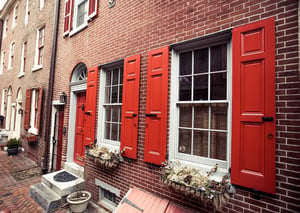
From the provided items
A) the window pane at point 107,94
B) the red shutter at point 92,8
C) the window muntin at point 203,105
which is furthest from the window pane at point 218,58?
the red shutter at point 92,8

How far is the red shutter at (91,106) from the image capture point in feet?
13.3

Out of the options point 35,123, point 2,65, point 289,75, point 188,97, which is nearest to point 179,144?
point 188,97

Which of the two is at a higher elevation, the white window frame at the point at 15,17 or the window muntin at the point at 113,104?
the white window frame at the point at 15,17

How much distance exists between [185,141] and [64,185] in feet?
11.1

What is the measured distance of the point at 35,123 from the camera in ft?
23.2

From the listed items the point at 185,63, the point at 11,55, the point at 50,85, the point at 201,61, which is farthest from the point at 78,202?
the point at 11,55

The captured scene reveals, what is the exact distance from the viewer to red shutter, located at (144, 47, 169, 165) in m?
2.66

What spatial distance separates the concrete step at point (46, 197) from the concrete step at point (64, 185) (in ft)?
0.29

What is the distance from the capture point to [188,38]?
2527mm

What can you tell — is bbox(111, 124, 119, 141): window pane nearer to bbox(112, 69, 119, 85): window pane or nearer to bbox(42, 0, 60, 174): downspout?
bbox(112, 69, 119, 85): window pane

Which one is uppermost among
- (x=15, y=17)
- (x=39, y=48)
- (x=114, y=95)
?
(x=15, y=17)

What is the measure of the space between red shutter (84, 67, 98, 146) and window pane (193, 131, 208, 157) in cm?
266

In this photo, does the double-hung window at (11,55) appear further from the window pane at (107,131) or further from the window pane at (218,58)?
the window pane at (218,58)

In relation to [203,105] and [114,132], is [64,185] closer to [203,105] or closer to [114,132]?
[114,132]
